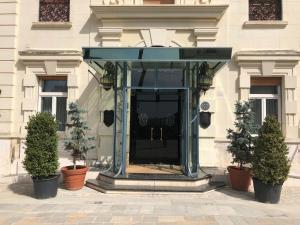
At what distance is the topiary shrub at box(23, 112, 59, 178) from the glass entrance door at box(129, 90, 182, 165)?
2.91 metres

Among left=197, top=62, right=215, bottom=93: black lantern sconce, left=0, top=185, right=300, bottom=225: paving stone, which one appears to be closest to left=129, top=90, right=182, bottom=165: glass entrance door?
left=197, top=62, right=215, bottom=93: black lantern sconce

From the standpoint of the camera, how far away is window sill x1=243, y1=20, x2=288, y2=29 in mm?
8820

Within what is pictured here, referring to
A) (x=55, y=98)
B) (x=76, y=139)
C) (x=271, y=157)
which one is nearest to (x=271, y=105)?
(x=271, y=157)

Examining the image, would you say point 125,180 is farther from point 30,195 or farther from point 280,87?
point 280,87

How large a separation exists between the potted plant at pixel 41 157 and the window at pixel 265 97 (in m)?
5.59

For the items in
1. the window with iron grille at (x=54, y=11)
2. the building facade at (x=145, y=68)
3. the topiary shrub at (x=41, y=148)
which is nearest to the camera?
the topiary shrub at (x=41, y=148)

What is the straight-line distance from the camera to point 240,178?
733 centimetres

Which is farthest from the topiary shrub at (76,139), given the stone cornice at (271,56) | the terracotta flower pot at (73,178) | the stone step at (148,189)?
the stone cornice at (271,56)

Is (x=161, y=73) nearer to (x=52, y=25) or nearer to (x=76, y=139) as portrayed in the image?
(x=76, y=139)

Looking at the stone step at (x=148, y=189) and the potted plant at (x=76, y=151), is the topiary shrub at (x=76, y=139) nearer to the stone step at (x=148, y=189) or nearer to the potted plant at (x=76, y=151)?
the potted plant at (x=76, y=151)

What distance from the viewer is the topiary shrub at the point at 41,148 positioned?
6.58 metres

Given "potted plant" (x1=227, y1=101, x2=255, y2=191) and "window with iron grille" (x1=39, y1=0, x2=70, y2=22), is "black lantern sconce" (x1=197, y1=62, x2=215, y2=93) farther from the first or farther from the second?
"window with iron grille" (x1=39, y1=0, x2=70, y2=22)

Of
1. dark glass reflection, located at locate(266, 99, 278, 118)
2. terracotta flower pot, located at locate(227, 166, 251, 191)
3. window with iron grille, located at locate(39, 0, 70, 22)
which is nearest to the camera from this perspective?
terracotta flower pot, located at locate(227, 166, 251, 191)

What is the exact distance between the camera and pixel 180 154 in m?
9.15
